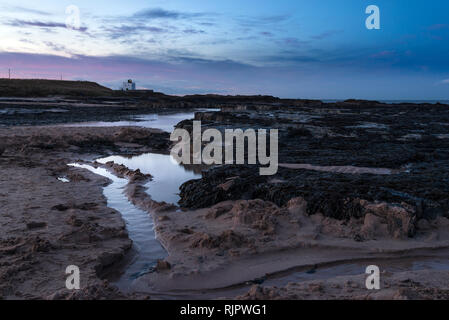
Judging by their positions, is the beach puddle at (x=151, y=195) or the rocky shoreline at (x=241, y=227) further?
the beach puddle at (x=151, y=195)

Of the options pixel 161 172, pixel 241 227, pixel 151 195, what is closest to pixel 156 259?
pixel 241 227

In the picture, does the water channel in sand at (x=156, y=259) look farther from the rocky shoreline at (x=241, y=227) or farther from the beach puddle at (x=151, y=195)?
the rocky shoreline at (x=241, y=227)

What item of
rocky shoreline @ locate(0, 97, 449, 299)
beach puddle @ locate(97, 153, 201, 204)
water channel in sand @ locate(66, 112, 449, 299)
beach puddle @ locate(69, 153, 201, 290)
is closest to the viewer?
rocky shoreline @ locate(0, 97, 449, 299)

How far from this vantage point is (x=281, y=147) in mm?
13047

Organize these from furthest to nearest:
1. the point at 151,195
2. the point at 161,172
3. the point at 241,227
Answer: the point at 161,172 < the point at 151,195 < the point at 241,227

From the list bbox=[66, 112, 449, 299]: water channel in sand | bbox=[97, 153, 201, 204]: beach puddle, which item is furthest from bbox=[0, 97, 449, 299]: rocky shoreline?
bbox=[97, 153, 201, 204]: beach puddle

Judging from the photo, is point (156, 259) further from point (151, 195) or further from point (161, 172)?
point (161, 172)

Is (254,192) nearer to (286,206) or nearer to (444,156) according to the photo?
(286,206)

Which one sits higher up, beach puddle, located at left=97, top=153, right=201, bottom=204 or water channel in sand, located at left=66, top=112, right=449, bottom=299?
beach puddle, located at left=97, top=153, right=201, bottom=204

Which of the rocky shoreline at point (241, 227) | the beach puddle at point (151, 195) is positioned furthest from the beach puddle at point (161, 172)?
the rocky shoreline at point (241, 227)

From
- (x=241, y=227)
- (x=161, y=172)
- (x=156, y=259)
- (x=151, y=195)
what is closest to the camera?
(x=156, y=259)

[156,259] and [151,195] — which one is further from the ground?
[151,195]

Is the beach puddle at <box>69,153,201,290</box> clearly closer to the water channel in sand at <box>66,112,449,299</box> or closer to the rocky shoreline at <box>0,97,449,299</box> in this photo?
the water channel in sand at <box>66,112,449,299</box>
